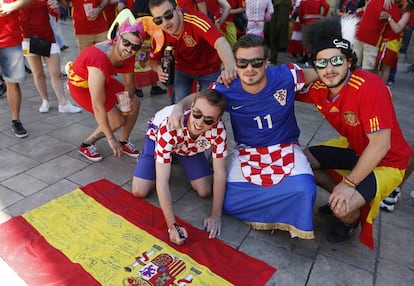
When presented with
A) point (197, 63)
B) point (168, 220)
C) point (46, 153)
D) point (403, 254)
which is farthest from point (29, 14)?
point (403, 254)

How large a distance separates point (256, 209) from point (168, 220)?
2.02 ft

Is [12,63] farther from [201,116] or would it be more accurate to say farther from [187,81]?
[201,116]

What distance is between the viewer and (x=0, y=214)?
243cm

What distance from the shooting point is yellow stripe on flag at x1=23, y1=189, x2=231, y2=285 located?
6.43 ft

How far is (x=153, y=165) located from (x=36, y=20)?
2.31 m

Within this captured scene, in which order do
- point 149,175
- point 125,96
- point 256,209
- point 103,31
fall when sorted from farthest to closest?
point 103,31 → point 125,96 → point 149,175 → point 256,209

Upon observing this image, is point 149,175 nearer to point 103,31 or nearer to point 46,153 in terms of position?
point 46,153

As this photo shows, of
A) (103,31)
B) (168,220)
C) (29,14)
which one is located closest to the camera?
(168,220)

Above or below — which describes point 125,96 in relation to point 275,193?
above

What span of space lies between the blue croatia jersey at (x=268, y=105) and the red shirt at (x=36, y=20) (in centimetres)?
249

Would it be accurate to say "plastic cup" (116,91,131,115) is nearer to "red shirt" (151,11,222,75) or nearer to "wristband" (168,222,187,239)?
"red shirt" (151,11,222,75)

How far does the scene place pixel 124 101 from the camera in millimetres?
3057

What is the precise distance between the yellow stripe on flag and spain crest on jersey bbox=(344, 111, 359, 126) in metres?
1.23

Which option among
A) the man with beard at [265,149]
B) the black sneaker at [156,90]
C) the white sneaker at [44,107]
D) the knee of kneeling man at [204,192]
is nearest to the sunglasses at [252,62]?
the man with beard at [265,149]
